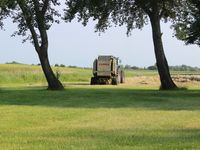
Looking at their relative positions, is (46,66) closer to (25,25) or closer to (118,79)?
(25,25)

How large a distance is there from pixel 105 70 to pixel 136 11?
590 inches

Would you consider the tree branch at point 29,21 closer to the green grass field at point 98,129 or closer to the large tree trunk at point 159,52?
the large tree trunk at point 159,52

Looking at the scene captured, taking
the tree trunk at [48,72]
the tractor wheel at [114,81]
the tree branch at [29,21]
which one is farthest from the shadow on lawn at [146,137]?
the tractor wheel at [114,81]

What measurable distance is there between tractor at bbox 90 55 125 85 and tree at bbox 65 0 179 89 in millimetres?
14079

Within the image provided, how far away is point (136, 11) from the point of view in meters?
54.9

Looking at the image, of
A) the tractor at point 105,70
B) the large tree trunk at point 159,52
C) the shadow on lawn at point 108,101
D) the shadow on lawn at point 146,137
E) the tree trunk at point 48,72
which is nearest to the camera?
the shadow on lawn at point 146,137

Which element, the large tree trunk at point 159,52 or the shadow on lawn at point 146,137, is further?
the large tree trunk at point 159,52

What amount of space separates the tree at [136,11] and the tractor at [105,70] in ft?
46.2

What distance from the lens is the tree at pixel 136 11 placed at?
165 ft

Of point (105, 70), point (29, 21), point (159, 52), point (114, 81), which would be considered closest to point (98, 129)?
point (29, 21)

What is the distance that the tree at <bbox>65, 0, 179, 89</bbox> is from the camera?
1981 inches

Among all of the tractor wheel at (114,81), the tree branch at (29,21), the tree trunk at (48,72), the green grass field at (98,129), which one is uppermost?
→ the tree branch at (29,21)

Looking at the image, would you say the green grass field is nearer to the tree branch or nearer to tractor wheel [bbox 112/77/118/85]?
the tree branch

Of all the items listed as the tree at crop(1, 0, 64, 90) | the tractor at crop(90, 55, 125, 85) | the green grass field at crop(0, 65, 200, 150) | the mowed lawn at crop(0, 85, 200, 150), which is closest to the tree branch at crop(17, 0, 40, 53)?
the tree at crop(1, 0, 64, 90)
